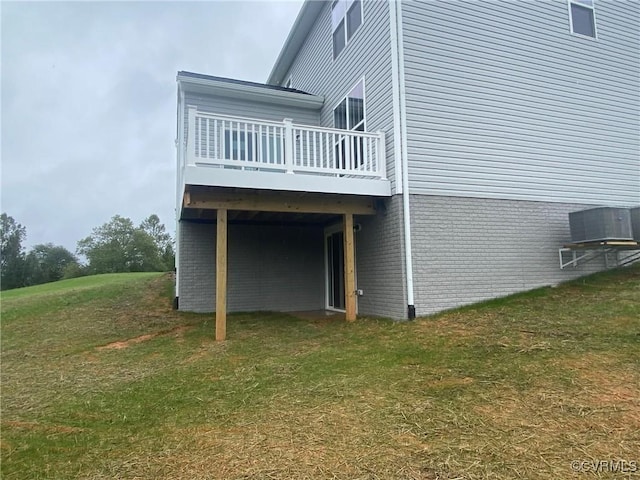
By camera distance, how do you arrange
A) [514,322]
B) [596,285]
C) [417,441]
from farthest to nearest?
[596,285]
[514,322]
[417,441]

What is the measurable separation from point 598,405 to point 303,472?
2342 mm

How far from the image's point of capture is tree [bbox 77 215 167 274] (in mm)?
45062

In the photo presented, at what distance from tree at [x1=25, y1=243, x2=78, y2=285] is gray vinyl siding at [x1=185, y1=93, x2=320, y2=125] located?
134ft

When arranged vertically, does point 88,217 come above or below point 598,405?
above

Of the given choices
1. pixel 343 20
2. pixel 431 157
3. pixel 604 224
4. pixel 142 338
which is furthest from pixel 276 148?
pixel 604 224

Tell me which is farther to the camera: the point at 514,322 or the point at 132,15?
the point at 132,15

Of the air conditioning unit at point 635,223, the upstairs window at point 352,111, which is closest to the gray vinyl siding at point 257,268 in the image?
the upstairs window at point 352,111

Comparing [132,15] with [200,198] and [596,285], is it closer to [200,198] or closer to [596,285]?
[200,198]

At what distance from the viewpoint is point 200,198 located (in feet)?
20.9

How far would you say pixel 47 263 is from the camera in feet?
154

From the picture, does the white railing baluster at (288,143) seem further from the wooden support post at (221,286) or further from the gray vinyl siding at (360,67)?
the gray vinyl siding at (360,67)

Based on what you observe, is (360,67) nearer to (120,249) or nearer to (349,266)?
(349,266)

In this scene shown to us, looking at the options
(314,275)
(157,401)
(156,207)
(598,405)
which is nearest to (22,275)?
(156,207)

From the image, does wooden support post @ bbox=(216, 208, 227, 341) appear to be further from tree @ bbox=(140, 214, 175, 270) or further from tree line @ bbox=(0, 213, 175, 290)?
tree @ bbox=(140, 214, 175, 270)
